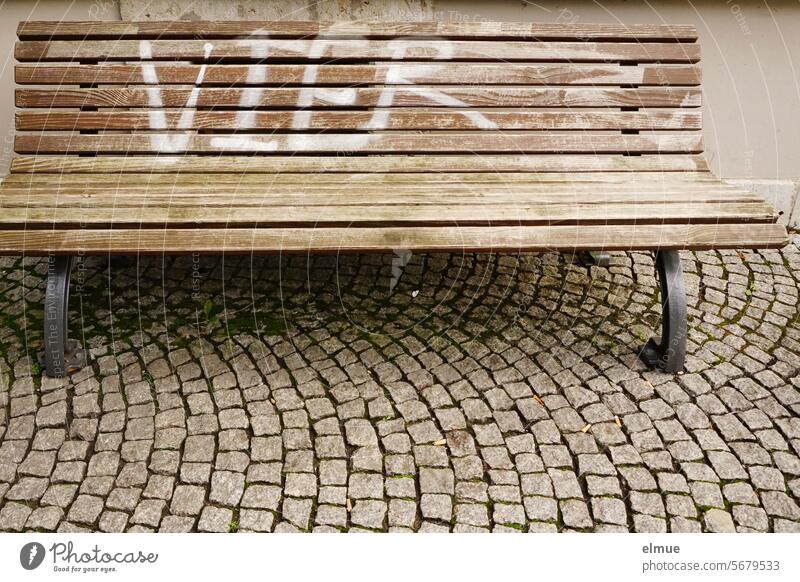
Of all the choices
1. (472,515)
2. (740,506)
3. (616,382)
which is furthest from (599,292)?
(472,515)

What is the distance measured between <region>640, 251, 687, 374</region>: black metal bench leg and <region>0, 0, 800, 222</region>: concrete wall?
72.3 inches

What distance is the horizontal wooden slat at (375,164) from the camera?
3.44 m

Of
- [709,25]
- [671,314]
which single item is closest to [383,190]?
[671,314]

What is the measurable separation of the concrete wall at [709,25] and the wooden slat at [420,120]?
0.86 meters

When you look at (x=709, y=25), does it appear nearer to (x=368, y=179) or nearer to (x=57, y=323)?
(x=368, y=179)

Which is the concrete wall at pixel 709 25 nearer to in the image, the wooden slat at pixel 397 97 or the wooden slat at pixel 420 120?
the wooden slat at pixel 397 97

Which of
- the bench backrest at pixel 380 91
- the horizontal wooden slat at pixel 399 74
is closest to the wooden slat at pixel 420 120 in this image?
the bench backrest at pixel 380 91

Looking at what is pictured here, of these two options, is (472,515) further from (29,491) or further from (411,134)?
(411,134)

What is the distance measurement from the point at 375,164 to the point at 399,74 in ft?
1.66

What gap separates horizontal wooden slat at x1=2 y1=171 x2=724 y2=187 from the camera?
127 inches

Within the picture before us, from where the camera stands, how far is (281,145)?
362 cm

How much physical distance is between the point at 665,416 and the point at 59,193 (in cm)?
272

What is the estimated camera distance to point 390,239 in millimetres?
2797

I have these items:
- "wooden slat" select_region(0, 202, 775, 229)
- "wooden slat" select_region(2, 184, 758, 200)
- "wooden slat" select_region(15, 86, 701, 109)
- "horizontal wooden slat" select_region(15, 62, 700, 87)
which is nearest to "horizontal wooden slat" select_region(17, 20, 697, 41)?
"horizontal wooden slat" select_region(15, 62, 700, 87)
